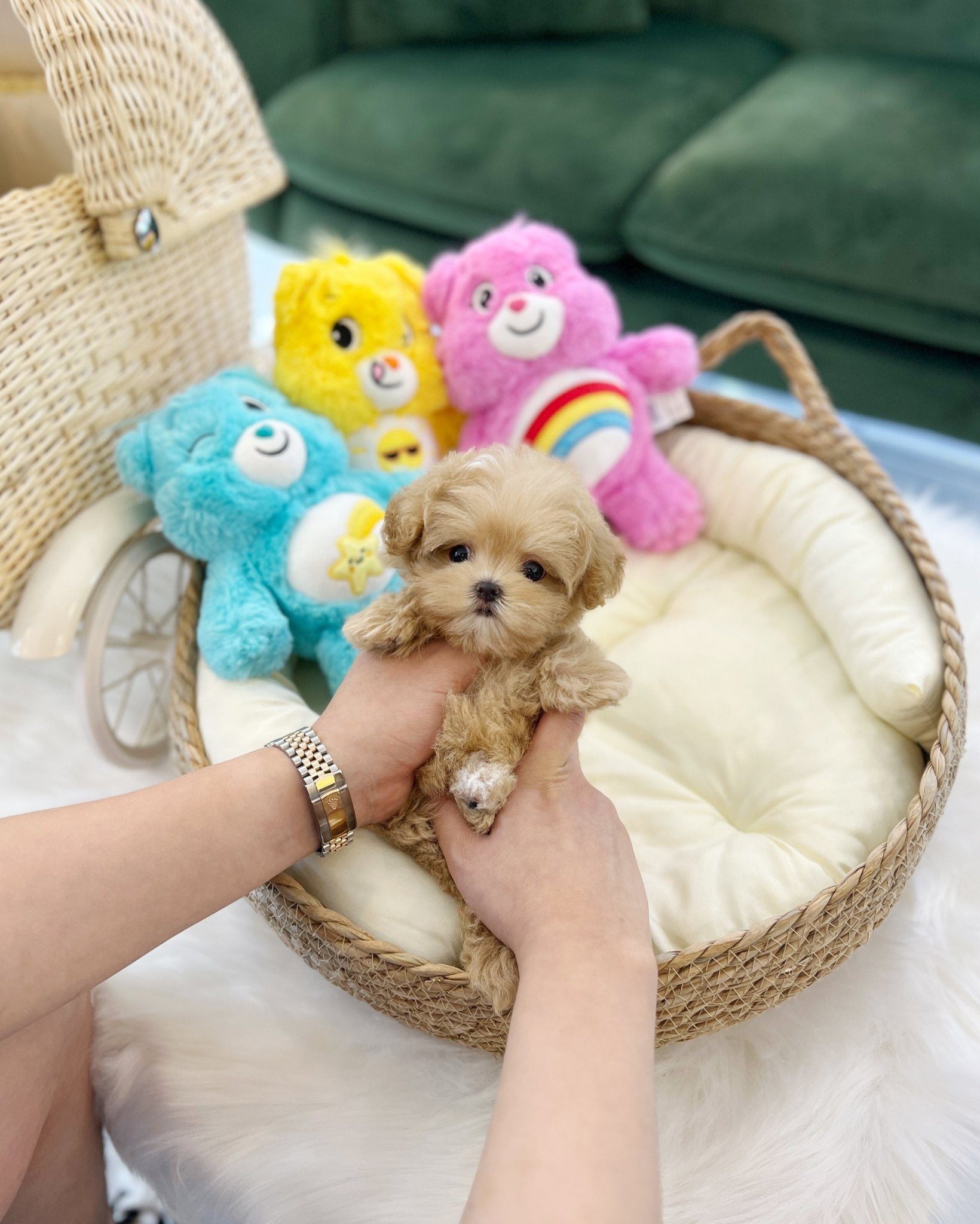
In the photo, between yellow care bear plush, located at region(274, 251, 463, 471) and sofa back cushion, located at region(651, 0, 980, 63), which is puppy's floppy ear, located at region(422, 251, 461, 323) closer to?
yellow care bear plush, located at region(274, 251, 463, 471)

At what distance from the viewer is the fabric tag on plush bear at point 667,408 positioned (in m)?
1.38

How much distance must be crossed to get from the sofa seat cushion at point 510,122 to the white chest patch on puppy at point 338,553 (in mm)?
1085

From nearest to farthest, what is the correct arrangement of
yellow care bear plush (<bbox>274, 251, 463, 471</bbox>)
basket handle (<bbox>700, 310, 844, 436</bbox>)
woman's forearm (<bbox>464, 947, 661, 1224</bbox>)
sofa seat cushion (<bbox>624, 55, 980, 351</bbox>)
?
woman's forearm (<bbox>464, 947, 661, 1224</bbox>) < yellow care bear plush (<bbox>274, 251, 463, 471</bbox>) < basket handle (<bbox>700, 310, 844, 436</bbox>) < sofa seat cushion (<bbox>624, 55, 980, 351</bbox>)

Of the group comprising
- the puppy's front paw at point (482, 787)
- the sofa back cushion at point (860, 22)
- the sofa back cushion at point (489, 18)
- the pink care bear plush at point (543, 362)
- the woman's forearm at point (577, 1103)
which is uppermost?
the sofa back cushion at point (489, 18)

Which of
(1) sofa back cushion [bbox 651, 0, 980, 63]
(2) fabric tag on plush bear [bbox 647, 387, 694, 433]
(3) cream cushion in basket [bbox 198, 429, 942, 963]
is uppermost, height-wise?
(1) sofa back cushion [bbox 651, 0, 980, 63]

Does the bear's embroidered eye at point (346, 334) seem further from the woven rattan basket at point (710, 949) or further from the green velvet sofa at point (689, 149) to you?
the green velvet sofa at point (689, 149)

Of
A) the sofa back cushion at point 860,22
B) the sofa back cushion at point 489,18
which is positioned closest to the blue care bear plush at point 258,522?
the sofa back cushion at point 489,18

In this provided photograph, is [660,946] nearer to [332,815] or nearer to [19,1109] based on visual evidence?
[332,815]

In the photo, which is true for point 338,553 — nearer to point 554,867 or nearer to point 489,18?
point 554,867

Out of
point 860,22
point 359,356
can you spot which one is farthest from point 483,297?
point 860,22

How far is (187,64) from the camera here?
1167 millimetres

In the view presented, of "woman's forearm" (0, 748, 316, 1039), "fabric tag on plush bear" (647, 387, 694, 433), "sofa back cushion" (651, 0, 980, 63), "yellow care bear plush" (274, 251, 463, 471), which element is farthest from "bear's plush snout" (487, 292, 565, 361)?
"sofa back cushion" (651, 0, 980, 63)

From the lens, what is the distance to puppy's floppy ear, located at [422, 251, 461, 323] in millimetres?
1247

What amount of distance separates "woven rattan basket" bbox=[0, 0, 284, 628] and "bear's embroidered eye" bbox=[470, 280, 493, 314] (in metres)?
0.37
